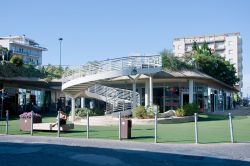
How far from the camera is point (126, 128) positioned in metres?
16.2

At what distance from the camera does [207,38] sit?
112 metres

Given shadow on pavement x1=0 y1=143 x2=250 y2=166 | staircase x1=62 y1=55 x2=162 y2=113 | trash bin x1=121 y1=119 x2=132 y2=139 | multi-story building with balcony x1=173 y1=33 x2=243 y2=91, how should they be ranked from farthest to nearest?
1. multi-story building with balcony x1=173 y1=33 x2=243 y2=91
2. staircase x1=62 y1=55 x2=162 y2=113
3. trash bin x1=121 y1=119 x2=132 y2=139
4. shadow on pavement x1=0 y1=143 x2=250 y2=166

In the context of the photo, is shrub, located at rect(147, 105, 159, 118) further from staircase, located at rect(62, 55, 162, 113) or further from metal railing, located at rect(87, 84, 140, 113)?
metal railing, located at rect(87, 84, 140, 113)

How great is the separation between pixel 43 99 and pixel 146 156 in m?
41.5

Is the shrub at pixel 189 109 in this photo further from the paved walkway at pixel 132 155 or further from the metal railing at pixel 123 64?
the paved walkway at pixel 132 155

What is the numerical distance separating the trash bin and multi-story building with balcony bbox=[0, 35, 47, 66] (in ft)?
319

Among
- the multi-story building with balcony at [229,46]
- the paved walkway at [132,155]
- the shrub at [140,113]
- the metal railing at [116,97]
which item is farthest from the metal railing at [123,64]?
the multi-story building with balcony at [229,46]

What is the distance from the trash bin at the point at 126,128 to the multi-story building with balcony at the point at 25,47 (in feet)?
319

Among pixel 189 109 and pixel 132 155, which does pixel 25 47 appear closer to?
pixel 189 109

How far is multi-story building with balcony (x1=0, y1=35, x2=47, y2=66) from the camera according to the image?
109625 millimetres

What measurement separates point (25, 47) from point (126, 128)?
106005 millimetres

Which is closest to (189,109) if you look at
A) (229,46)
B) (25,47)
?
(229,46)

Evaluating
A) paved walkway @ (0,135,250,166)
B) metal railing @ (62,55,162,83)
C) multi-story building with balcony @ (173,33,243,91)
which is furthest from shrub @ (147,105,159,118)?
multi-story building with balcony @ (173,33,243,91)

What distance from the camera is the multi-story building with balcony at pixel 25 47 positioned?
360 feet
